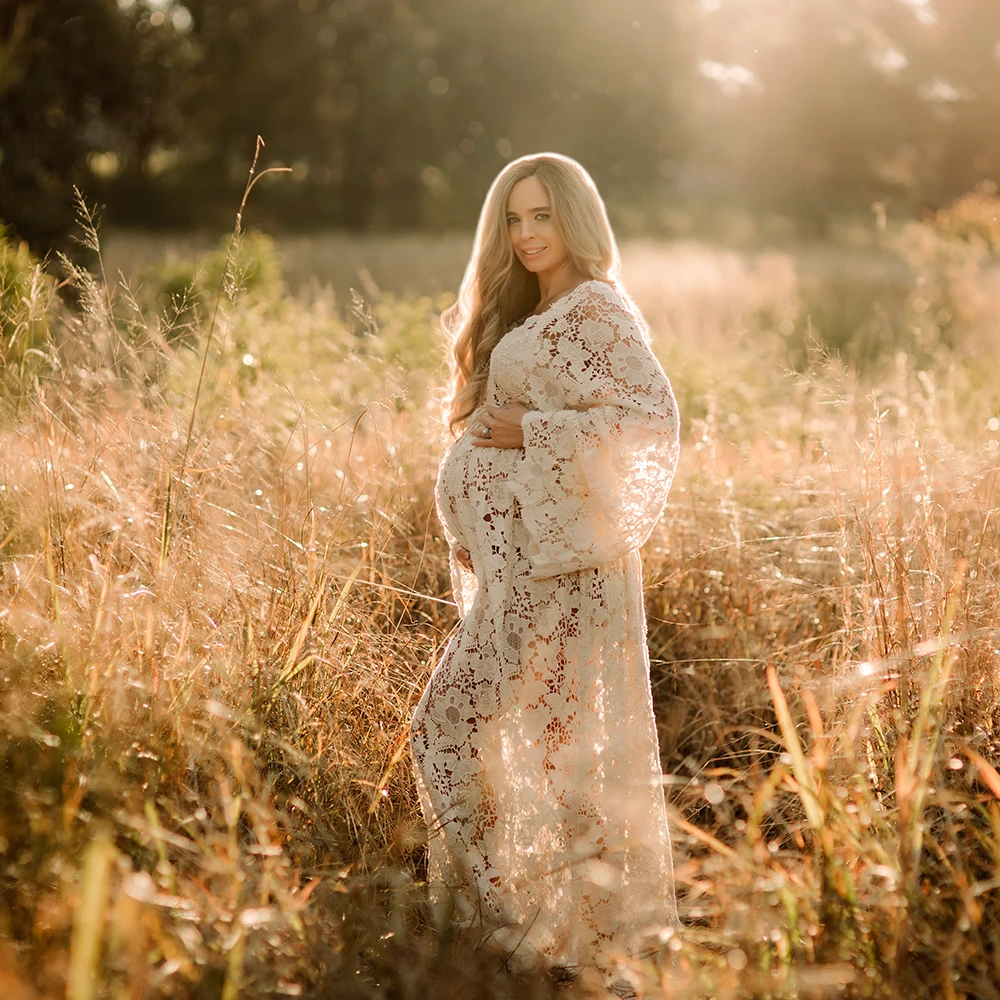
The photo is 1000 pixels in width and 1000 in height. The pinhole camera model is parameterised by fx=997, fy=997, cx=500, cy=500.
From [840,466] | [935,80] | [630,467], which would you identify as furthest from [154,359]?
[935,80]

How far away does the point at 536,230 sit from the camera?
10.2 feet

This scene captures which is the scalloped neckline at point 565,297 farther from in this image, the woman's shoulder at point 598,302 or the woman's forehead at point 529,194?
the woman's forehead at point 529,194

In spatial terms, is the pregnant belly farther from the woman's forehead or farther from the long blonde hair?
the woman's forehead

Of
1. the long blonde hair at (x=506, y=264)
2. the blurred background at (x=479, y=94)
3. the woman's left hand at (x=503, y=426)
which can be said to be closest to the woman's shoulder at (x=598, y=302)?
the long blonde hair at (x=506, y=264)

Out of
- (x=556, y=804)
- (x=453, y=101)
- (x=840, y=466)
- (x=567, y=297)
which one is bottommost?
(x=556, y=804)

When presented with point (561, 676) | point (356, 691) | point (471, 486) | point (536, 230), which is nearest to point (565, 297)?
point (536, 230)

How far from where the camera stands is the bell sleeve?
9.02ft

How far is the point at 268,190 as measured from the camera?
1019 inches

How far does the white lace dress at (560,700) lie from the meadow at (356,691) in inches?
7.8

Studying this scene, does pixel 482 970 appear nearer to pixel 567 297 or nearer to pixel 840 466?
pixel 567 297

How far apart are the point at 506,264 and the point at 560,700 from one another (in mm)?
1429

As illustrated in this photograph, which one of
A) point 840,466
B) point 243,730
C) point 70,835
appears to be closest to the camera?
point 70,835

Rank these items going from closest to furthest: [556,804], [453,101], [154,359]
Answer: [556,804] → [154,359] → [453,101]

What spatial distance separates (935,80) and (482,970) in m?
28.6
